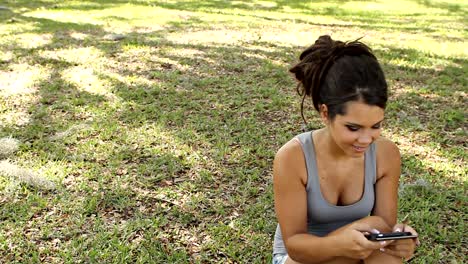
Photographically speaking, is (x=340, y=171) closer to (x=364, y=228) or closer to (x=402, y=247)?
(x=364, y=228)

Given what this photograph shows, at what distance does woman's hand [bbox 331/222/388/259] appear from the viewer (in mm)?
2120

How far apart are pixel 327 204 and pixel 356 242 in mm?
283

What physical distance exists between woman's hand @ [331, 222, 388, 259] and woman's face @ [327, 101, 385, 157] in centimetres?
34

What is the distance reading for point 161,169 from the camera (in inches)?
168

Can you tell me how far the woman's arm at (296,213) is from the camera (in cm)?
223

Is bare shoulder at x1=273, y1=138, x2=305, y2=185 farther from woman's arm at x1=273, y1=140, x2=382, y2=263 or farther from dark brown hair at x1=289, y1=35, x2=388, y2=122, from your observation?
dark brown hair at x1=289, y1=35, x2=388, y2=122

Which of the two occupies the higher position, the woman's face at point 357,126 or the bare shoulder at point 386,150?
the woman's face at point 357,126

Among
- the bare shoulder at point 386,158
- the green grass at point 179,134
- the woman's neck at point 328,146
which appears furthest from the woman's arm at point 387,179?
the green grass at point 179,134

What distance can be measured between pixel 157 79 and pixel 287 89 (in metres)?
1.66

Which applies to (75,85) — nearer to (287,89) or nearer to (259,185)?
(287,89)

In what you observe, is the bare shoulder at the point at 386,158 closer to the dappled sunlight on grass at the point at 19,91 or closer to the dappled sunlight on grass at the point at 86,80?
the dappled sunlight on grass at the point at 19,91

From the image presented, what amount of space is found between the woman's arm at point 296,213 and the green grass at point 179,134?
99 centimetres

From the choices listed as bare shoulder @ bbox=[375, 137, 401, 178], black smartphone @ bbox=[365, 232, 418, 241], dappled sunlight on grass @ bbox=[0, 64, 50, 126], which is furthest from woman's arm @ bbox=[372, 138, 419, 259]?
dappled sunlight on grass @ bbox=[0, 64, 50, 126]

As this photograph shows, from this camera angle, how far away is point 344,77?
2123mm
